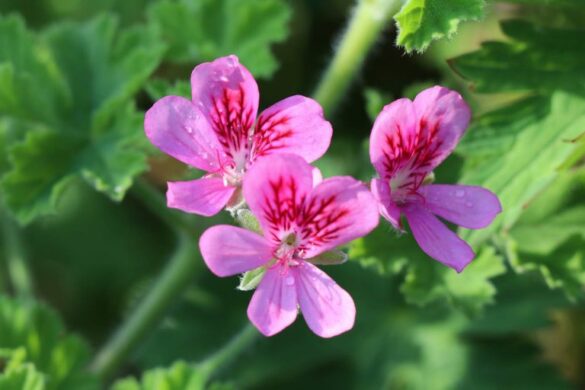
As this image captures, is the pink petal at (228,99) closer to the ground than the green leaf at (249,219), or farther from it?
farther from it

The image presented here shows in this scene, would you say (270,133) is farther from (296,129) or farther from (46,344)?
(46,344)

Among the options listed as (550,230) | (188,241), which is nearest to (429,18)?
(550,230)

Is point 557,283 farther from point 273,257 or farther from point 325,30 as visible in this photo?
point 325,30

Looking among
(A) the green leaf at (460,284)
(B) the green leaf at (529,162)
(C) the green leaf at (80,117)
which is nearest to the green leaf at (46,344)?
(C) the green leaf at (80,117)

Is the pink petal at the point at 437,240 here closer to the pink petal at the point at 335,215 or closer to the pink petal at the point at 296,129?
the pink petal at the point at 335,215

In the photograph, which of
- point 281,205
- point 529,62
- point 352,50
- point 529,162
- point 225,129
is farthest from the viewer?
point 352,50

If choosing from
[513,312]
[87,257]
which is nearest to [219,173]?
[513,312]
